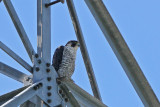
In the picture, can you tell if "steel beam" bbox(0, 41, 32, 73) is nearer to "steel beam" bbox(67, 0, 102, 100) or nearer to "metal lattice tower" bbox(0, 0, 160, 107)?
"metal lattice tower" bbox(0, 0, 160, 107)

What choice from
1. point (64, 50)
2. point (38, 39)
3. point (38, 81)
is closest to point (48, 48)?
point (38, 39)

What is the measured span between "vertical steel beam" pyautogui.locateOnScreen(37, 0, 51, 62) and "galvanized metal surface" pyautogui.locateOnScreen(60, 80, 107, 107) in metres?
0.31

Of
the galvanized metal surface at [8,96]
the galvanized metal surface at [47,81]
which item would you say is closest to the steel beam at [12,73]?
the galvanized metal surface at [47,81]

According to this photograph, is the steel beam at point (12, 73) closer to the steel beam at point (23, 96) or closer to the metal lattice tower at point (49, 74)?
Result: the metal lattice tower at point (49, 74)

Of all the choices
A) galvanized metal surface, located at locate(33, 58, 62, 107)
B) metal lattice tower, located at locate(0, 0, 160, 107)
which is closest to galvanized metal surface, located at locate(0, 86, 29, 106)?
metal lattice tower, located at locate(0, 0, 160, 107)

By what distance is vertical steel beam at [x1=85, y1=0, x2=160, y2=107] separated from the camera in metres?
3.45

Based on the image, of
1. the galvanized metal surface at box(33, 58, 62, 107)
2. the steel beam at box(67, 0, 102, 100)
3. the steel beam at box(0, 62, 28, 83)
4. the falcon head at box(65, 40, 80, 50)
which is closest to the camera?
the galvanized metal surface at box(33, 58, 62, 107)

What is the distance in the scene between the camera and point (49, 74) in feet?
12.4

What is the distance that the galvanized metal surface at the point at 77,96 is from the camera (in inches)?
147

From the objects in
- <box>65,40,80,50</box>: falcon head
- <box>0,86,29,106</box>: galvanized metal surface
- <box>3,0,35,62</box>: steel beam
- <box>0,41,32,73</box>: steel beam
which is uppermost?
<box>65,40,80,50</box>: falcon head

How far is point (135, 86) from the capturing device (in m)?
3.50

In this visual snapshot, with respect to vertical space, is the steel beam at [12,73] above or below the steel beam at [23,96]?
above

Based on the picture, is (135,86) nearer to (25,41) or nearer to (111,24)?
(111,24)

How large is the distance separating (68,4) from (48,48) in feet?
5.14
